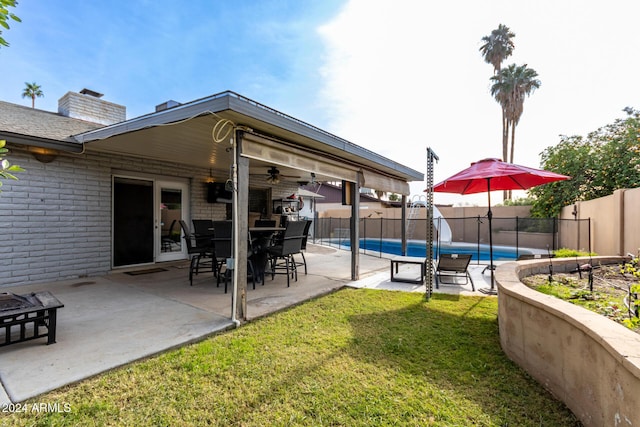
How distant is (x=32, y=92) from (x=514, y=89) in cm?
3830

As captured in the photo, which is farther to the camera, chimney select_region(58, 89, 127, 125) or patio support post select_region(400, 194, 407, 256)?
patio support post select_region(400, 194, 407, 256)

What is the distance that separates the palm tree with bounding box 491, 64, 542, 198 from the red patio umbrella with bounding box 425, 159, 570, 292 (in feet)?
54.8

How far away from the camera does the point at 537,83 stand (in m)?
20.1

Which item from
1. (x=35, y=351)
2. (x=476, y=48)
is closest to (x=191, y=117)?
(x=35, y=351)

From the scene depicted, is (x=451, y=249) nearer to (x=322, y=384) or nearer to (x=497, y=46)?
(x=322, y=384)

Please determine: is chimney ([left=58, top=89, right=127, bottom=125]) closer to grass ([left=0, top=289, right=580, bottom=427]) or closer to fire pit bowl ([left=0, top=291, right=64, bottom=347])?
fire pit bowl ([left=0, top=291, right=64, bottom=347])

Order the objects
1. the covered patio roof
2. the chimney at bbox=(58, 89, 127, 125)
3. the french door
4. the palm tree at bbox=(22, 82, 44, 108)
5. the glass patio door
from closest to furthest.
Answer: the covered patio roof, the french door, the glass patio door, the chimney at bbox=(58, 89, 127, 125), the palm tree at bbox=(22, 82, 44, 108)

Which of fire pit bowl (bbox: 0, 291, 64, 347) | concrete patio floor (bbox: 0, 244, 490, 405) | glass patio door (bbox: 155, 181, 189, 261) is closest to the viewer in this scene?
concrete patio floor (bbox: 0, 244, 490, 405)

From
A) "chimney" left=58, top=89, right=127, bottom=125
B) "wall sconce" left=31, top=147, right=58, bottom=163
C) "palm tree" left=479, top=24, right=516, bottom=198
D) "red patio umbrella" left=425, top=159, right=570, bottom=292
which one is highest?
"palm tree" left=479, top=24, right=516, bottom=198

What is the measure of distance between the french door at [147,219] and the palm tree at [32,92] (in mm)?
27698

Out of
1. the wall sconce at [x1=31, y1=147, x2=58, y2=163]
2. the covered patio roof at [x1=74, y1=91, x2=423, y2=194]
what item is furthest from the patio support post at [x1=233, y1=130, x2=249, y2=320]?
the wall sconce at [x1=31, y1=147, x2=58, y2=163]

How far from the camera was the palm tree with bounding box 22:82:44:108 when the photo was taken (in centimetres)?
2386

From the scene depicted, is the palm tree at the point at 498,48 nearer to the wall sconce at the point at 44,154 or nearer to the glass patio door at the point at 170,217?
the glass patio door at the point at 170,217

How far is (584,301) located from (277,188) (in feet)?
28.0
